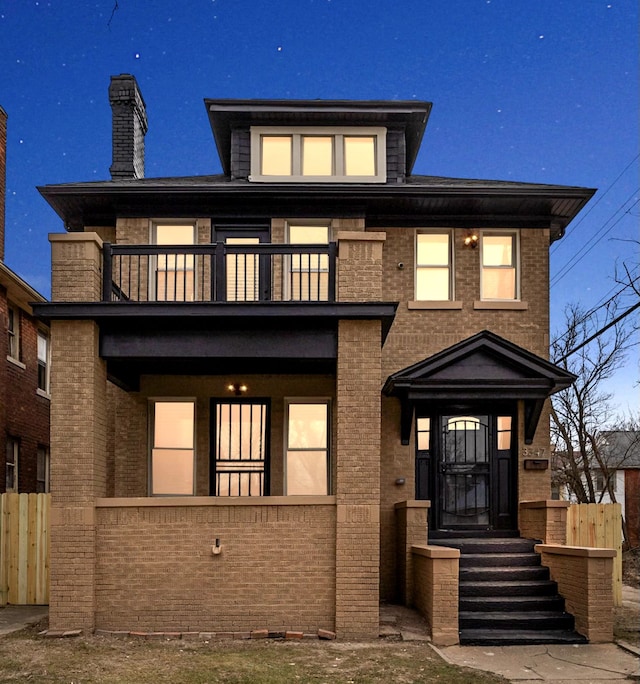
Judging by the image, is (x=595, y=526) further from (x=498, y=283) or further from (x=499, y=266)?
(x=499, y=266)

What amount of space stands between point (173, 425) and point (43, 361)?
7.74m

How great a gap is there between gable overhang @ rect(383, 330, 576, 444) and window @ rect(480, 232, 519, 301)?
1.39 m

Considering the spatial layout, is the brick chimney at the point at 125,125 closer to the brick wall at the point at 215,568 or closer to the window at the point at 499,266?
the window at the point at 499,266

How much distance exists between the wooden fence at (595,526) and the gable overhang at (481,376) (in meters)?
2.12

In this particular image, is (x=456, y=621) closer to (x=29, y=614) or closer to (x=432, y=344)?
(x=432, y=344)

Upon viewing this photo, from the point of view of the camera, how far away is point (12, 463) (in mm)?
16531

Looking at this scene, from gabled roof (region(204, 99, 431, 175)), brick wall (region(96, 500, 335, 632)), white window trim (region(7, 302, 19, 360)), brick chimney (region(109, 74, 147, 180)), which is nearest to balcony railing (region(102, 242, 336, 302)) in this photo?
gabled roof (region(204, 99, 431, 175))

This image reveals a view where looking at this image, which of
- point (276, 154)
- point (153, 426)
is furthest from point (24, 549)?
point (276, 154)

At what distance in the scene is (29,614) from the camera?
11211mm

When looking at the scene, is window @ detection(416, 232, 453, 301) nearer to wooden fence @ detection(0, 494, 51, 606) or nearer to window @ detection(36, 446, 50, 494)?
wooden fence @ detection(0, 494, 51, 606)

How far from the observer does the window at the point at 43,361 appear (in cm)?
1848

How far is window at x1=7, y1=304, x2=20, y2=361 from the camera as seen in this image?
1661cm

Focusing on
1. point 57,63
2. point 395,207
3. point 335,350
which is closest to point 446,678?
point 335,350

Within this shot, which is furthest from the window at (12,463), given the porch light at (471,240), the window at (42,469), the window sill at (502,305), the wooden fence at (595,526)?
the wooden fence at (595,526)
